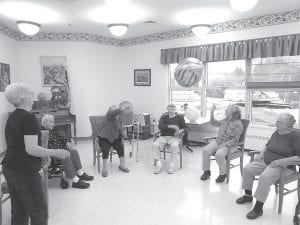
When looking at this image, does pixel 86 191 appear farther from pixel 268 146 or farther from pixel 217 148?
pixel 268 146

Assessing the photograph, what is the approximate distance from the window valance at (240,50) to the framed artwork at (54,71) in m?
2.23

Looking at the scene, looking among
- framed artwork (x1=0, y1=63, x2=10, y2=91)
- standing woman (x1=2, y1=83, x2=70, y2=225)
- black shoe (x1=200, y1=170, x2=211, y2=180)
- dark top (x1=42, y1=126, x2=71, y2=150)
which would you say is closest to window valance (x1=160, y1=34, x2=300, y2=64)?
black shoe (x1=200, y1=170, x2=211, y2=180)

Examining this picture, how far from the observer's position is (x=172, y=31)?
18.7 ft

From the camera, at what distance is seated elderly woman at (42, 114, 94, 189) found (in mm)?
3109

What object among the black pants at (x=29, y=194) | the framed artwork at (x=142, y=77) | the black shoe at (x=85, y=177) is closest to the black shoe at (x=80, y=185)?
the black shoe at (x=85, y=177)

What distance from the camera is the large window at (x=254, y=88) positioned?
4586 mm

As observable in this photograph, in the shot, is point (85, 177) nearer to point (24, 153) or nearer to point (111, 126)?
point (111, 126)

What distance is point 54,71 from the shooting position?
5.92 m

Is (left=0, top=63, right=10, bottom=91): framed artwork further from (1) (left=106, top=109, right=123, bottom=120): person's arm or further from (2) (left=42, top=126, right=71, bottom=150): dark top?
(1) (left=106, top=109, right=123, bottom=120): person's arm

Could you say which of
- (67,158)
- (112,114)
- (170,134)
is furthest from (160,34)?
(67,158)

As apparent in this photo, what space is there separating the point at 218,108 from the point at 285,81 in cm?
138

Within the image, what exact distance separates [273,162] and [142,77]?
4.28 meters

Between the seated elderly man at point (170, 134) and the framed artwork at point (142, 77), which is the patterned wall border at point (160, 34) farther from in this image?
the seated elderly man at point (170, 134)

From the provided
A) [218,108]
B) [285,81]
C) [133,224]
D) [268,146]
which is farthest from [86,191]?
[285,81]
